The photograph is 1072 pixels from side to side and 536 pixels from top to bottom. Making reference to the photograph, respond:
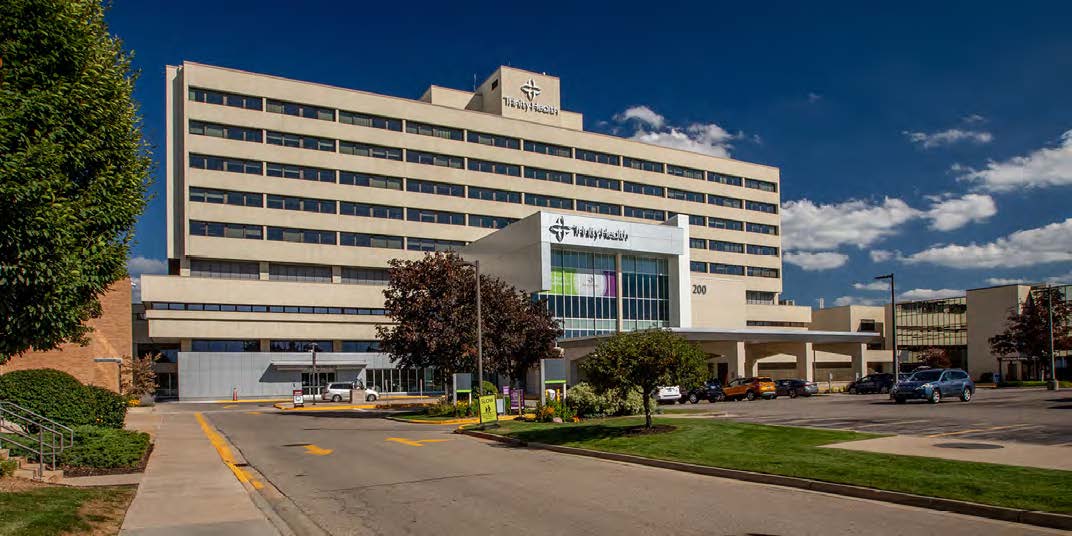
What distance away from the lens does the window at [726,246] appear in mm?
90938

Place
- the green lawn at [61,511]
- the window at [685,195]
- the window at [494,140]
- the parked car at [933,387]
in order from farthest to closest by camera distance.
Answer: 1. the window at [685,195]
2. the window at [494,140]
3. the parked car at [933,387]
4. the green lawn at [61,511]

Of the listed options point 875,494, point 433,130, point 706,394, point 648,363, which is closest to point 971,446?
point 875,494

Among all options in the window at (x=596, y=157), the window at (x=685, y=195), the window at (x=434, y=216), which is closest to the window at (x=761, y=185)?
the window at (x=685, y=195)

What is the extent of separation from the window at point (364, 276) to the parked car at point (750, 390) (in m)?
36.7

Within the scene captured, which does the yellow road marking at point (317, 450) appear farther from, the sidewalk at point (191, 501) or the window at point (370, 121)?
the window at point (370, 121)

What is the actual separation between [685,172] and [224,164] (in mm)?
51056

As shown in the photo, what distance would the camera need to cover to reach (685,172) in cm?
9019

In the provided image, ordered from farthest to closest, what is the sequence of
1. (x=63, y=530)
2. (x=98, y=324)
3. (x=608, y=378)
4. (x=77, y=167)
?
(x=98, y=324) < (x=608, y=378) < (x=77, y=167) < (x=63, y=530)

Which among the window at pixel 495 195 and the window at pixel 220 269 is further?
the window at pixel 495 195

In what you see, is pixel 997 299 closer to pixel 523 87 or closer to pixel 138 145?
pixel 523 87

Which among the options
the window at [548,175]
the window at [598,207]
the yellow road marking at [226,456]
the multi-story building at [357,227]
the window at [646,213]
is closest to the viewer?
the yellow road marking at [226,456]

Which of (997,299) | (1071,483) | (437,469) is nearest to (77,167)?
(437,469)

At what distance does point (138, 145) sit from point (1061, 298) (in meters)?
76.6

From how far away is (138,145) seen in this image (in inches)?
623
